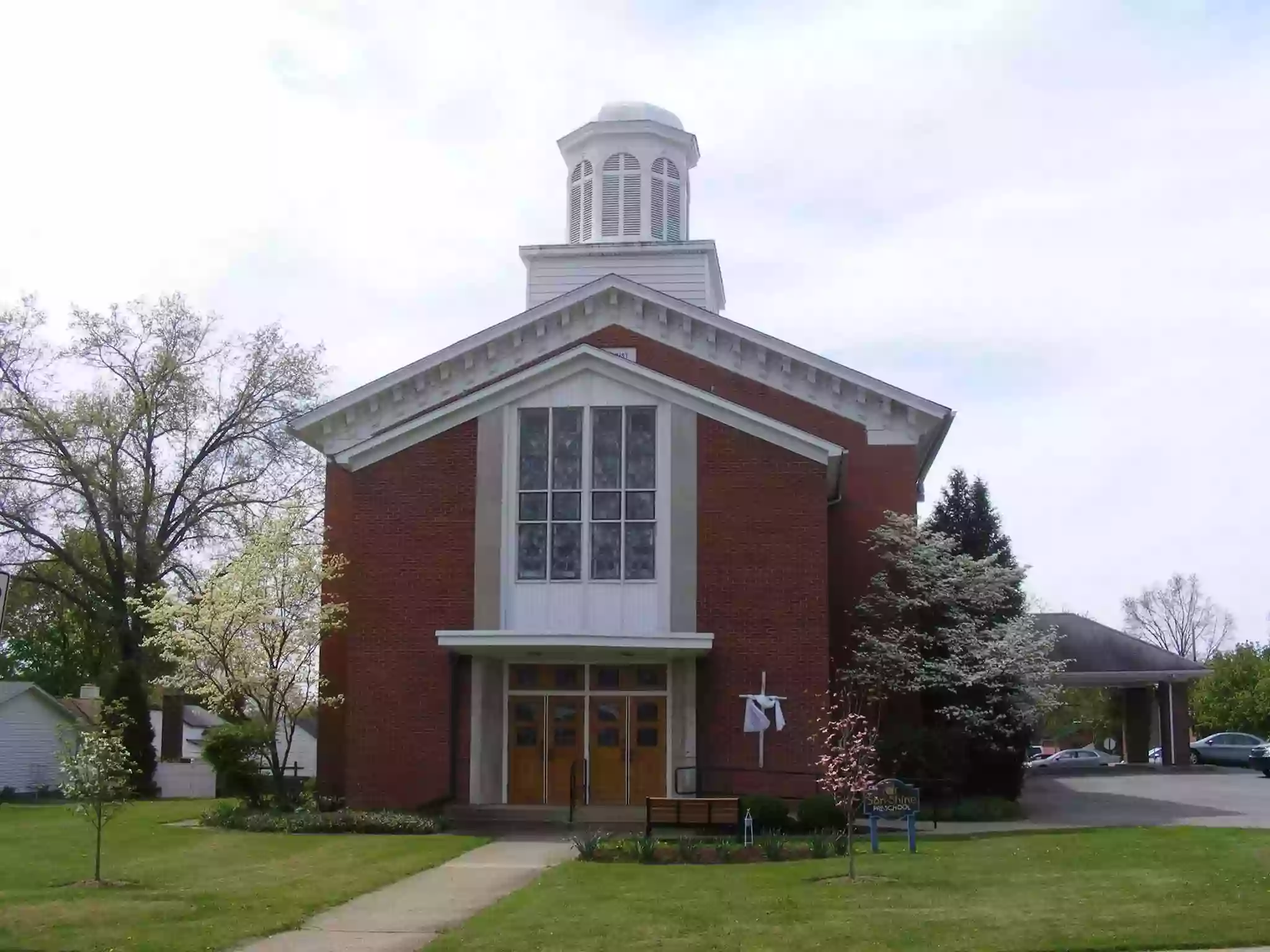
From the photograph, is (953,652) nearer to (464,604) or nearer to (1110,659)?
(464,604)

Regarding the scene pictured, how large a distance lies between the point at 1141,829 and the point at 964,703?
7.42 metres

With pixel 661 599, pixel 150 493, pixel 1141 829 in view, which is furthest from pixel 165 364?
pixel 1141 829

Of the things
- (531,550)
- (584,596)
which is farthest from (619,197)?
(584,596)

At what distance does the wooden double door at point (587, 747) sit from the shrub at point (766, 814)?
4.41 meters

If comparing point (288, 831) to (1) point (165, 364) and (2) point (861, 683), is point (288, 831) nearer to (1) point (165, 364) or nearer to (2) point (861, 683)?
(2) point (861, 683)

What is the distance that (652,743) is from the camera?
2731cm

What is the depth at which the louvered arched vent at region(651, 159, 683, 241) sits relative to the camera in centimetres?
3719

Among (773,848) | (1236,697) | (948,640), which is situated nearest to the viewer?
(773,848)

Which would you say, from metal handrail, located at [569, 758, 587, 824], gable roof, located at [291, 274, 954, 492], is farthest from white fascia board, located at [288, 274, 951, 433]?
metal handrail, located at [569, 758, 587, 824]

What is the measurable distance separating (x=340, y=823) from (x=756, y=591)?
8.25 m

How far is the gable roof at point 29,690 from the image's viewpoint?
1766 inches

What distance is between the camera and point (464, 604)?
1052 inches

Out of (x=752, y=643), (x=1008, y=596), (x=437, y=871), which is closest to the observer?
(x=437, y=871)

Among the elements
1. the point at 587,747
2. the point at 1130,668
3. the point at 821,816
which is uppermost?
the point at 1130,668
